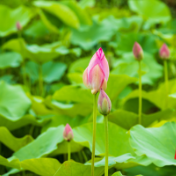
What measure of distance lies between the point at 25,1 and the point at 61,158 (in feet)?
7.16

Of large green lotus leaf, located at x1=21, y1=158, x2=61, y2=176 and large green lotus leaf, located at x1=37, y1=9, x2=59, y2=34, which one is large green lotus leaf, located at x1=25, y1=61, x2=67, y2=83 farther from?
large green lotus leaf, located at x1=21, y1=158, x2=61, y2=176

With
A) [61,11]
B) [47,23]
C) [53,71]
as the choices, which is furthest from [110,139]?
[47,23]

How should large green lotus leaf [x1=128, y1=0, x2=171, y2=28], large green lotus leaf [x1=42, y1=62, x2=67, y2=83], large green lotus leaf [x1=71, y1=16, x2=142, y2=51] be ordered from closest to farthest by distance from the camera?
large green lotus leaf [x1=42, y1=62, x2=67, y2=83] < large green lotus leaf [x1=71, y1=16, x2=142, y2=51] < large green lotus leaf [x1=128, y1=0, x2=171, y2=28]

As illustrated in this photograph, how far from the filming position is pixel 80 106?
124cm

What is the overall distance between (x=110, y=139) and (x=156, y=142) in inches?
6.2

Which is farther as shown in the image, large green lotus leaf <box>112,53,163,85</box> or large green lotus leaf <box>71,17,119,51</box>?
large green lotus leaf <box>71,17,119,51</box>

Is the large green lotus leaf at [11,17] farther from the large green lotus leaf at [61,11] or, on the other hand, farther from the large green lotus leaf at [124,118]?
the large green lotus leaf at [124,118]

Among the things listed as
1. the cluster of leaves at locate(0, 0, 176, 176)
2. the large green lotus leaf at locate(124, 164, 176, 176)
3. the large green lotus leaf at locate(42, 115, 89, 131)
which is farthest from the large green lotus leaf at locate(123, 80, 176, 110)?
the large green lotus leaf at locate(124, 164, 176, 176)

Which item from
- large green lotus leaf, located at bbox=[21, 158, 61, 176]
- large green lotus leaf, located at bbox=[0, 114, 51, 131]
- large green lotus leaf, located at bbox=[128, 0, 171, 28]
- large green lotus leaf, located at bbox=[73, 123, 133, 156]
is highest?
large green lotus leaf, located at bbox=[21, 158, 61, 176]

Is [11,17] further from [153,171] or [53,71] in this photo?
[153,171]

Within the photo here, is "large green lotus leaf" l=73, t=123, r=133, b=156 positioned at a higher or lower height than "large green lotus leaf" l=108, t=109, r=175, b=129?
higher

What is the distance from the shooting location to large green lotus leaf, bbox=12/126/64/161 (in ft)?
3.24

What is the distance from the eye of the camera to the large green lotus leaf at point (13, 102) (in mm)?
1265

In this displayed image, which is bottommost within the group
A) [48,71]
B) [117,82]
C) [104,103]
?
[48,71]
